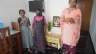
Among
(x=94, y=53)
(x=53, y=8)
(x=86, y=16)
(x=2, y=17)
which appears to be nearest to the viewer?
(x=2, y=17)

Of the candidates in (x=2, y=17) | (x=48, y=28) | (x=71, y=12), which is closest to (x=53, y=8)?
(x=48, y=28)

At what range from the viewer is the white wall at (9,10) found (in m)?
2.29

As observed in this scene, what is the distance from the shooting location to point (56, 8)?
2701 millimetres

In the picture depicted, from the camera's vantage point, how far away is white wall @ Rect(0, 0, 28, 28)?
7.53 ft

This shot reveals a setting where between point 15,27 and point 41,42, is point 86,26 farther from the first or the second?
point 15,27

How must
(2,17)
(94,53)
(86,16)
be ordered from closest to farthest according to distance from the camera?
(2,17) → (94,53) → (86,16)

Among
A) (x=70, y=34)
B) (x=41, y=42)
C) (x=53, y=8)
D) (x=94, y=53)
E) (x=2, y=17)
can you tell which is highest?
(x=53, y=8)

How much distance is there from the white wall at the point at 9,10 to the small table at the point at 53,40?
41.1 inches

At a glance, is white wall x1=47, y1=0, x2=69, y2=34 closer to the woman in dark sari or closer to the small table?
the small table

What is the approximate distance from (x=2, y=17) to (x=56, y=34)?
57.7 inches

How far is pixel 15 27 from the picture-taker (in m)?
2.34

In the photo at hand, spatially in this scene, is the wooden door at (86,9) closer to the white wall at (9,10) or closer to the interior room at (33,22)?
the interior room at (33,22)

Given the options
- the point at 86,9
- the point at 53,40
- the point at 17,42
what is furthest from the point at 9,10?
the point at 86,9

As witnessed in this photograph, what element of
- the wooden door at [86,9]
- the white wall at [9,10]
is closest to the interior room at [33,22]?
the white wall at [9,10]
